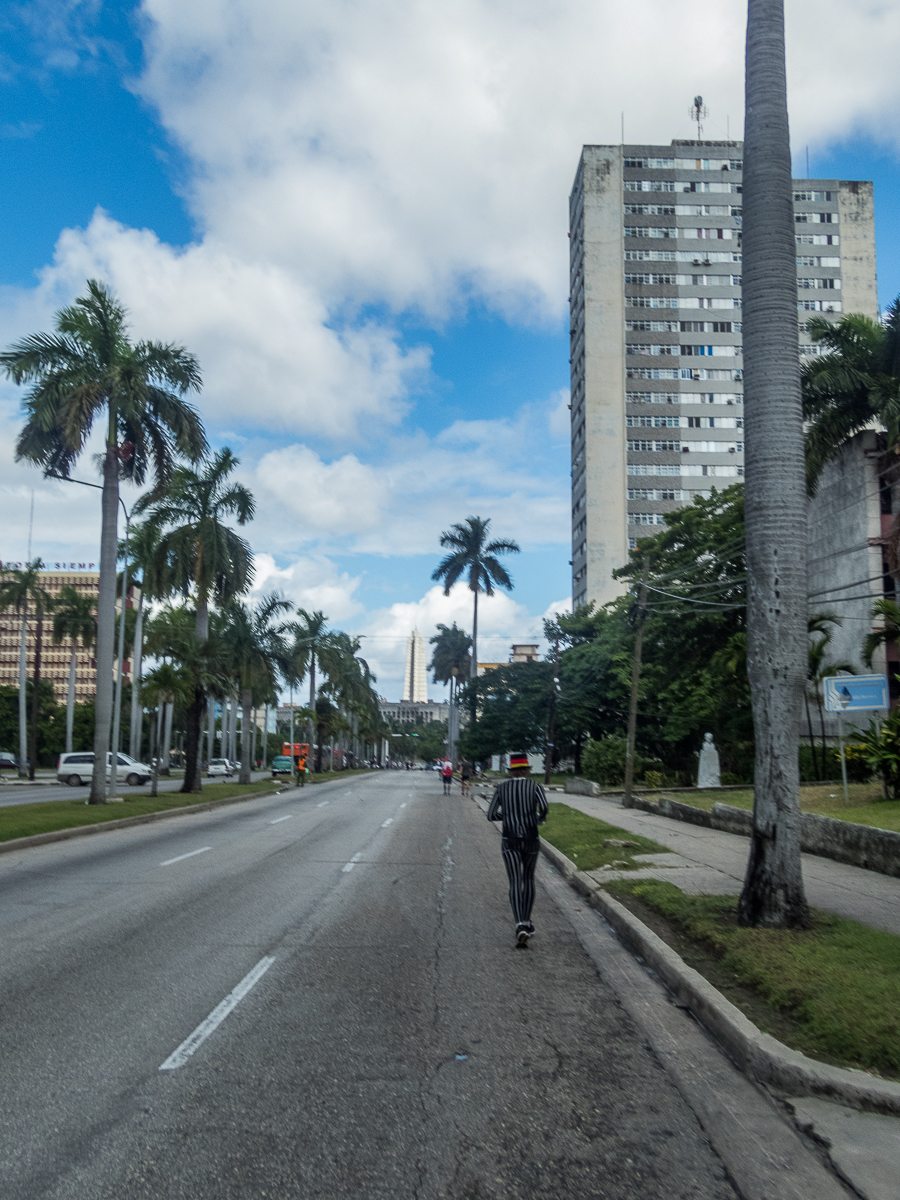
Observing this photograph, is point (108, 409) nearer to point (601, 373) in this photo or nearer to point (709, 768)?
point (709, 768)

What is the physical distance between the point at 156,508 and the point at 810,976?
1383 inches

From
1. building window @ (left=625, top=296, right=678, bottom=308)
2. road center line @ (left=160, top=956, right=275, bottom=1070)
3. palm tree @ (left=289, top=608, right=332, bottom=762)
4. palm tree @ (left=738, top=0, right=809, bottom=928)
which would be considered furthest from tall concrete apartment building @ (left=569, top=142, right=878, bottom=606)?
road center line @ (left=160, top=956, right=275, bottom=1070)

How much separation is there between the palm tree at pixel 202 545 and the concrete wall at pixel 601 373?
4990 centimetres

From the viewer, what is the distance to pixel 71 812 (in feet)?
77.4

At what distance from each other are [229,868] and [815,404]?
88.7ft

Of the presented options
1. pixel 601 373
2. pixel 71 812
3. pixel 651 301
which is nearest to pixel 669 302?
pixel 651 301

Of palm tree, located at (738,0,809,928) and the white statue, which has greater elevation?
palm tree, located at (738,0,809,928)

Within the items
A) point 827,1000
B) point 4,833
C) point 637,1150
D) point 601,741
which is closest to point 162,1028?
point 637,1150

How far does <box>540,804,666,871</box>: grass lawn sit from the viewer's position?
15641mm

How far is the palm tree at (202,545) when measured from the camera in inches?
1485

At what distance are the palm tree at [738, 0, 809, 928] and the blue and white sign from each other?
9.64 metres

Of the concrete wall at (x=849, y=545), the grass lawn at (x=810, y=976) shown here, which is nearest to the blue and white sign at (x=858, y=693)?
the grass lawn at (x=810, y=976)

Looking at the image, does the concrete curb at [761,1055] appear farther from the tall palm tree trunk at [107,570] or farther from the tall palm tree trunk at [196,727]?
the tall palm tree trunk at [196,727]

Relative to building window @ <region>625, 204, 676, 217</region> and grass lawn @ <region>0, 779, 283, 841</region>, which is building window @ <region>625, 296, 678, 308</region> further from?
grass lawn @ <region>0, 779, 283, 841</region>
